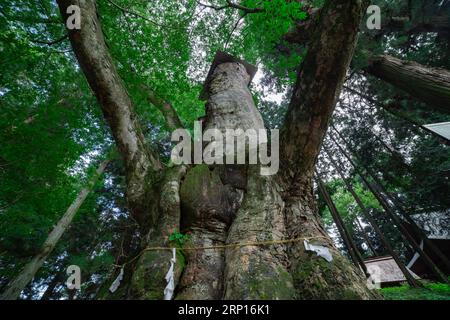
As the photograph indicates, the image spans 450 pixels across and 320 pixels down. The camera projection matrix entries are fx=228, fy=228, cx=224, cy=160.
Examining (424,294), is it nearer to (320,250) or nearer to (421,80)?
(421,80)

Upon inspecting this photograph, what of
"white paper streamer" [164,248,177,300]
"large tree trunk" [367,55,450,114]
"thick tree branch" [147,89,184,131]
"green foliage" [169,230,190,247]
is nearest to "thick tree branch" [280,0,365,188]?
"green foliage" [169,230,190,247]

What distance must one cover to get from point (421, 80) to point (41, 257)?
9858mm

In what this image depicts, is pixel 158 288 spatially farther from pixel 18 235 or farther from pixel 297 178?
pixel 18 235

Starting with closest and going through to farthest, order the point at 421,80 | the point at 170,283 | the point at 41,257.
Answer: the point at 170,283 → the point at 421,80 → the point at 41,257

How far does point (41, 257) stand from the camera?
6.91 m

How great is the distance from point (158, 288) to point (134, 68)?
4.23 metres

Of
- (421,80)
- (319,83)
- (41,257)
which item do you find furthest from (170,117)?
(41,257)

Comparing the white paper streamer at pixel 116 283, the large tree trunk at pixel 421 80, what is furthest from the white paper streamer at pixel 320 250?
the large tree trunk at pixel 421 80

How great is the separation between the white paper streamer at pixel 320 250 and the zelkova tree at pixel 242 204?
0.02 meters

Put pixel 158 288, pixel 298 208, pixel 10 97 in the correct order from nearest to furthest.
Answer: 1. pixel 158 288
2. pixel 298 208
3. pixel 10 97

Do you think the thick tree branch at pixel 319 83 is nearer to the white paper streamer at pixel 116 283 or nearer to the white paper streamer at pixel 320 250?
the white paper streamer at pixel 320 250

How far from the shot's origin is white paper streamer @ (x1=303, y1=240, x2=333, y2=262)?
4.19 ft

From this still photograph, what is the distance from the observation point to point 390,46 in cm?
662
